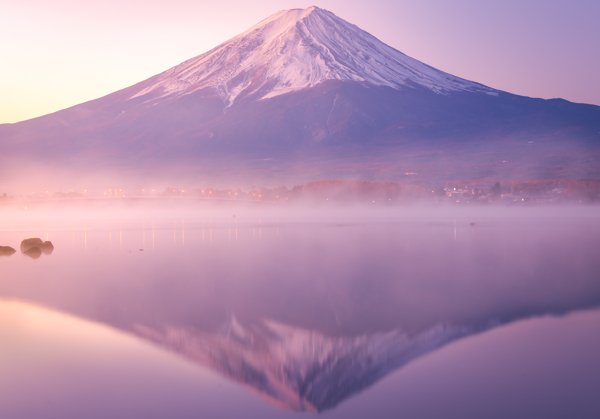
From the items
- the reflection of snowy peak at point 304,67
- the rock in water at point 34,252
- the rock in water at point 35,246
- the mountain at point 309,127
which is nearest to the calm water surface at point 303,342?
the rock in water at point 34,252

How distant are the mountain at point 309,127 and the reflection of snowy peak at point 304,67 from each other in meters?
0.48

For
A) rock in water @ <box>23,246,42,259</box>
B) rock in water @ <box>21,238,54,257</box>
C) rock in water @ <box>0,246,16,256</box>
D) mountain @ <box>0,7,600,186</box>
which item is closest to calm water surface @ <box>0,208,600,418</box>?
rock in water @ <box>23,246,42,259</box>

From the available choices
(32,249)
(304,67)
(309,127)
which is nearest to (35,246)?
(32,249)

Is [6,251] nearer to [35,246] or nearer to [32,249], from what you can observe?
[32,249]

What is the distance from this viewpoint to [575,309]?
10.2 meters

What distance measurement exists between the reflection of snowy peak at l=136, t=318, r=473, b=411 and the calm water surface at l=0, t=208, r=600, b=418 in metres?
0.03

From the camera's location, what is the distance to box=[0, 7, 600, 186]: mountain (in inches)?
5837

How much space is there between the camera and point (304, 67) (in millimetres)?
190125

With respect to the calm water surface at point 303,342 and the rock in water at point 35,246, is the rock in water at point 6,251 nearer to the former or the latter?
the rock in water at point 35,246

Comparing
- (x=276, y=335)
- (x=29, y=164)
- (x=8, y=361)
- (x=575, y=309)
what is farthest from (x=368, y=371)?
(x=29, y=164)

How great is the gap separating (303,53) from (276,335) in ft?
628

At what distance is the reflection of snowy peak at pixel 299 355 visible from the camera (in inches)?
248

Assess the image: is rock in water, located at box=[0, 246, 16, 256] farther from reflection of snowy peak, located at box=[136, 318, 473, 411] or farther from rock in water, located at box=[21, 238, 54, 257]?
reflection of snowy peak, located at box=[136, 318, 473, 411]

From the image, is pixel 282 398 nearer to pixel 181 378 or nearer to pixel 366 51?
pixel 181 378
